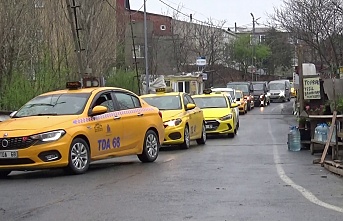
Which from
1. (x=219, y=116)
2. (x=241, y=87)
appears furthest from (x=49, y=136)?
(x=241, y=87)

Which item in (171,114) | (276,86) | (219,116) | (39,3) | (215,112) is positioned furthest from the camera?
(276,86)

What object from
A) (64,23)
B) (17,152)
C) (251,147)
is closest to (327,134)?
(251,147)

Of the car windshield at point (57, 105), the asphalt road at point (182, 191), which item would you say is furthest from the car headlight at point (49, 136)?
the car windshield at point (57, 105)

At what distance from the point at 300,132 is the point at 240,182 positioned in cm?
637

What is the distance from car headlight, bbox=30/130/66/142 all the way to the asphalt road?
2.18ft

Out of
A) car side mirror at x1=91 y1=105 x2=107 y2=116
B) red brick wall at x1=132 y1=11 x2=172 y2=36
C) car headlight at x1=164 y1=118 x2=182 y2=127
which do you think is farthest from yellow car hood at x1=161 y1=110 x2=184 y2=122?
red brick wall at x1=132 y1=11 x2=172 y2=36

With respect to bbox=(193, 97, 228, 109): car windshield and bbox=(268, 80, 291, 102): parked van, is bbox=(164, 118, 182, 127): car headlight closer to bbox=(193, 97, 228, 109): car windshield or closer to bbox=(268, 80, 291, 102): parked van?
bbox=(193, 97, 228, 109): car windshield

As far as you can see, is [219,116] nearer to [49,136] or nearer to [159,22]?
[49,136]

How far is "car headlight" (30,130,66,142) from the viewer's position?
1136cm

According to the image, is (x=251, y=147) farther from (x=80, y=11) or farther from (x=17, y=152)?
(x=80, y=11)

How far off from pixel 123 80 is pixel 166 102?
697 inches

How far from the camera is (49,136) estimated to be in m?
11.4

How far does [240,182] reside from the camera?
10.7 meters

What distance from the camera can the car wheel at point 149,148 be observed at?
Result: 45.9 feet
